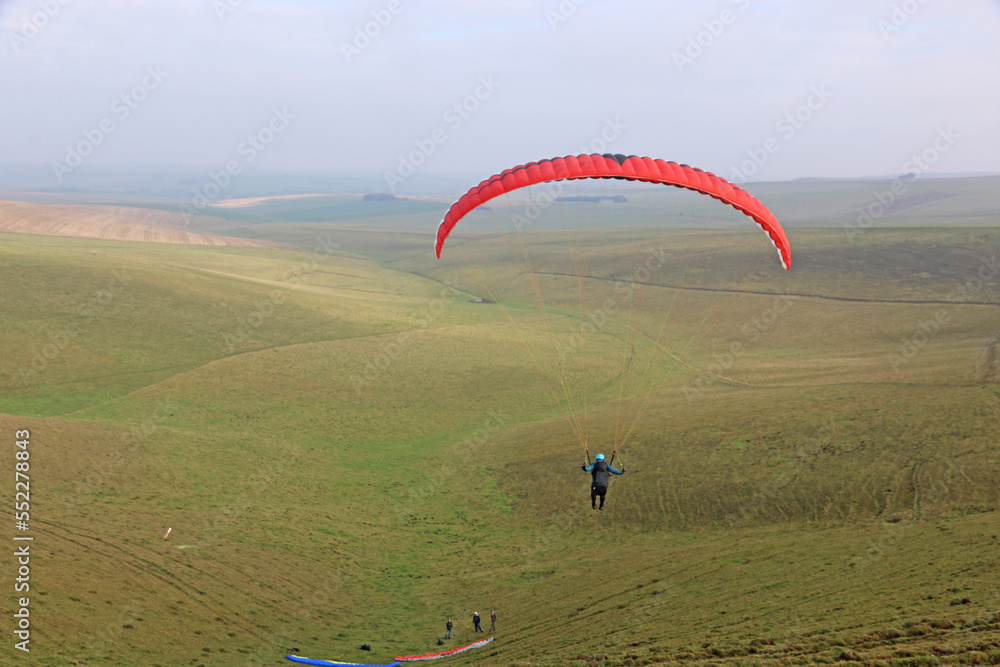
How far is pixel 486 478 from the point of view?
28.5m

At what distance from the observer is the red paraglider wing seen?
51.2 feet

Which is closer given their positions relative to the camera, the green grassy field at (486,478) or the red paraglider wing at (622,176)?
the green grassy field at (486,478)

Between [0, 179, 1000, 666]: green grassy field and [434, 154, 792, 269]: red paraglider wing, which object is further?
[434, 154, 792, 269]: red paraglider wing

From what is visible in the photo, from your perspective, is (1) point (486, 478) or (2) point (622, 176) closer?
(2) point (622, 176)

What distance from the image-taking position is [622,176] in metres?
15.5

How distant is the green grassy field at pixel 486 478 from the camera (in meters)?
14.5

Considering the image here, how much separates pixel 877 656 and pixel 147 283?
51.2m

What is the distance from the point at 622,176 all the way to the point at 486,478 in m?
16.5

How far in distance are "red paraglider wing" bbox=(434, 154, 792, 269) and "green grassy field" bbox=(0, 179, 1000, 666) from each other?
26.7ft

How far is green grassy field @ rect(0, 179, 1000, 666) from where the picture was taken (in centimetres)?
1450

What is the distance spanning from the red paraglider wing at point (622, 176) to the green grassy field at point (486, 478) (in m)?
8.13

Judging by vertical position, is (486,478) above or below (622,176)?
below

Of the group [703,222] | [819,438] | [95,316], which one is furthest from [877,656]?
[703,222]

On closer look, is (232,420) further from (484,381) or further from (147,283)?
(147,283)
